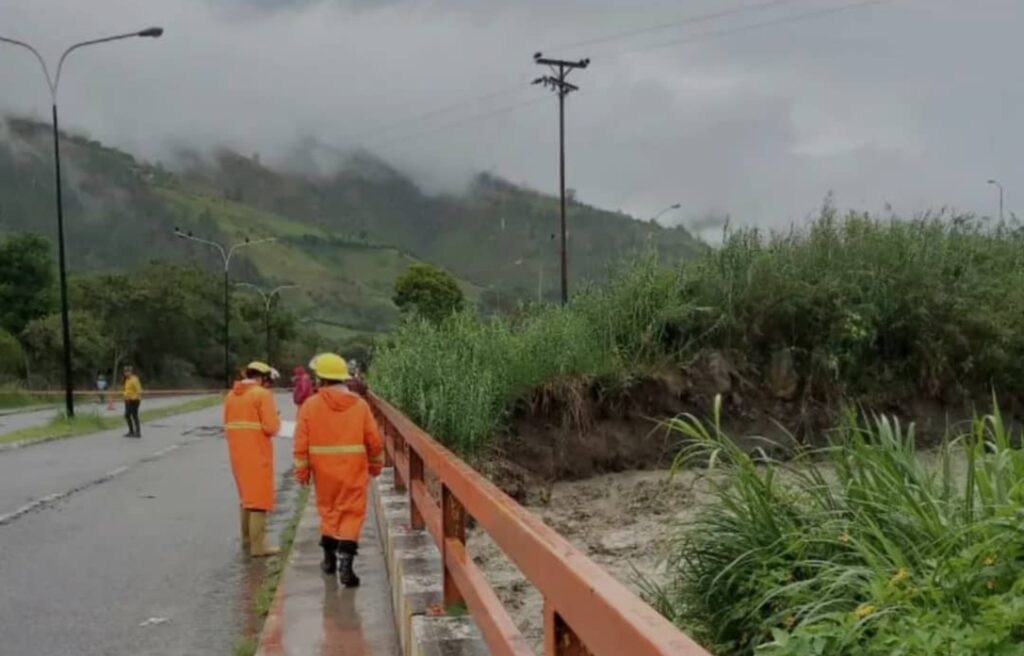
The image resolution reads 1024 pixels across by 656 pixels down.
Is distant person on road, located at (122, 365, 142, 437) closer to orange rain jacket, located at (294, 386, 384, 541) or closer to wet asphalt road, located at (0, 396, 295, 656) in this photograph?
wet asphalt road, located at (0, 396, 295, 656)

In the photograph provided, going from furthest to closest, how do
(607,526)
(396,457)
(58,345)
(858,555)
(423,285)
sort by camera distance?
(423,285)
(58,345)
(607,526)
(396,457)
(858,555)

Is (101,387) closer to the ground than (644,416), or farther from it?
closer to the ground

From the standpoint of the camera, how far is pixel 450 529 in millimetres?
5262

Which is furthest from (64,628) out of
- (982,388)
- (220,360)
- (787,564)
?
(220,360)

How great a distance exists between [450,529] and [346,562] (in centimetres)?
222

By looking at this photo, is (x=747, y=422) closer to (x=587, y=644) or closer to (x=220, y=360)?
(x=587, y=644)

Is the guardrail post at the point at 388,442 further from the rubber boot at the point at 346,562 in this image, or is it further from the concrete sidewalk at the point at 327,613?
the rubber boot at the point at 346,562

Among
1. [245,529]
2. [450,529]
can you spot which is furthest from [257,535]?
[450,529]

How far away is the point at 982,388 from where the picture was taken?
1770 centimetres

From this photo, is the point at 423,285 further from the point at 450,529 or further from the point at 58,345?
the point at 450,529

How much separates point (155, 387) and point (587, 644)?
8159 cm

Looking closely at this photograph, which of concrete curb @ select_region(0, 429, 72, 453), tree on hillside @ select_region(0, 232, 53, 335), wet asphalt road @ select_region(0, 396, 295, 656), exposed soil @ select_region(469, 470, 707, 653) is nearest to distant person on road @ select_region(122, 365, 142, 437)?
concrete curb @ select_region(0, 429, 72, 453)

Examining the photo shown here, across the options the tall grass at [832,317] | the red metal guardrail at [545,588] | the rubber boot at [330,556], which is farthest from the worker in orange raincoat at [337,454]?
the tall grass at [832,317]

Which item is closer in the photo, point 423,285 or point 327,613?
point 327,613
